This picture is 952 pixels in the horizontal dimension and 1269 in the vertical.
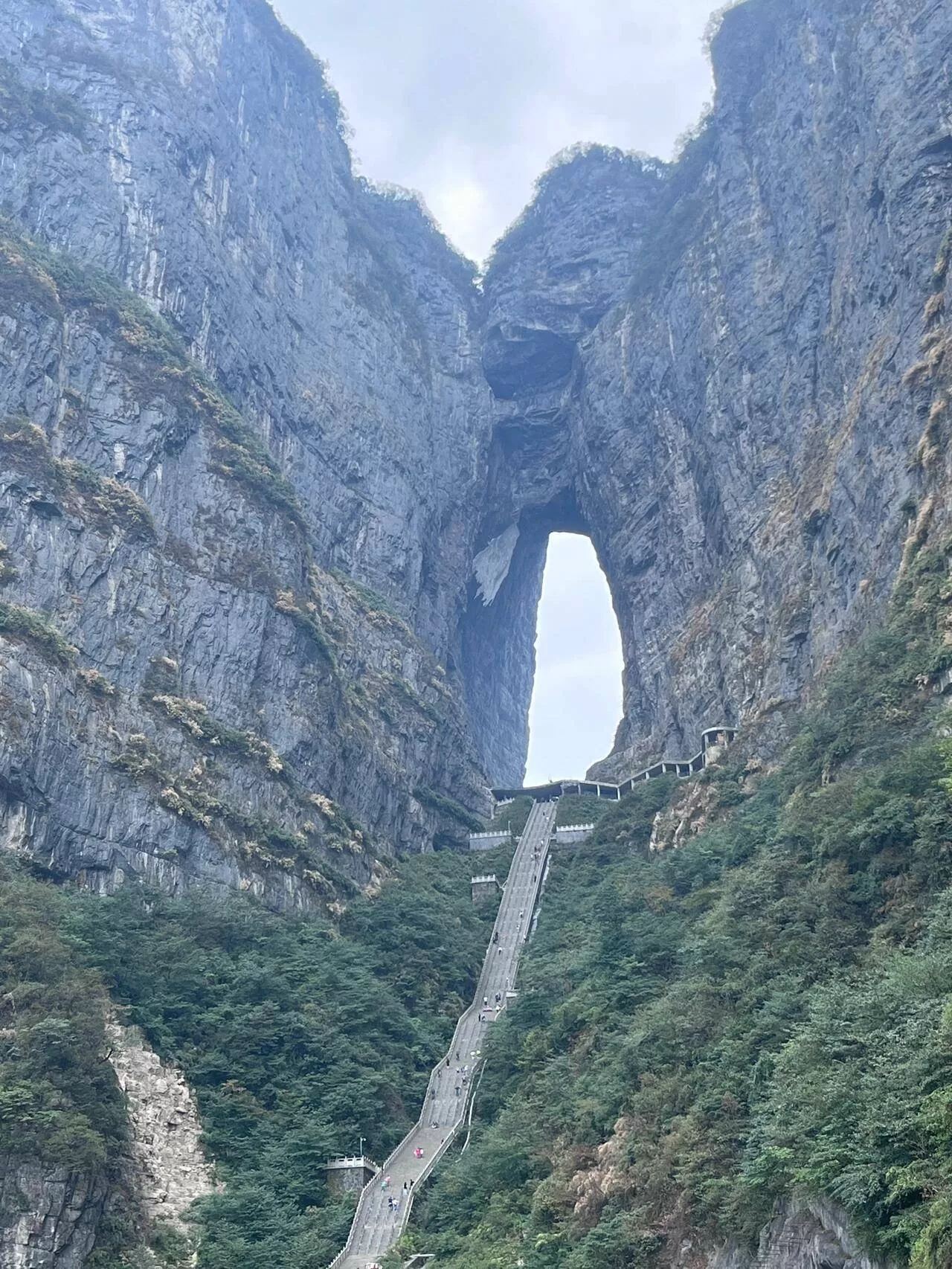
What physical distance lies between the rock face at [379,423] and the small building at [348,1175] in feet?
40.2

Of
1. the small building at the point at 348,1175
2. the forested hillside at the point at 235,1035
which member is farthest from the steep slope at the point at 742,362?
the small building at the point at 348,1175

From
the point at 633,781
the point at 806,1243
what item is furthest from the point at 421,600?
the point at 806,1243

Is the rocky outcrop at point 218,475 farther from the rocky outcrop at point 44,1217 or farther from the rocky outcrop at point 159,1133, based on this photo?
the rocky outcrop at point 44,1217

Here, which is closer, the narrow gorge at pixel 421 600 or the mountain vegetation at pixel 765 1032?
the mountain vegetation at pixel 765 1032

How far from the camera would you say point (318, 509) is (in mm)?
62875

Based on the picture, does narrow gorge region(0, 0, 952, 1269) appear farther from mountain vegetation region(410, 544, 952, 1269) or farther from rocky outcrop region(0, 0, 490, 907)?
rocky outcrop region(0, 0, 490, 907)

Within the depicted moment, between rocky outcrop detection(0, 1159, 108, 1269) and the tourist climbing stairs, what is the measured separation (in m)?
4.78

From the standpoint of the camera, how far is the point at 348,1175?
85.3ft

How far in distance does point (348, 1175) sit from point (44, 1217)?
280 inches

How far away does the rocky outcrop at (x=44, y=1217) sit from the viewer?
20.7 metres

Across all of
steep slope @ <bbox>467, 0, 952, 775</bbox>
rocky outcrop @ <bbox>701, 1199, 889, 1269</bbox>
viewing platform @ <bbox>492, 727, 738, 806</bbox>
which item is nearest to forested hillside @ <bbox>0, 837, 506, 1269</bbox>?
rocky outcrop @ <bbox>701, 1199, 889, 1269</bbox>

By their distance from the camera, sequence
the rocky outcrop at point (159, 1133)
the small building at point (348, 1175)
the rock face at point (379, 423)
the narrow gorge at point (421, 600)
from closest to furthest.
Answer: the narrow gorge at point (421, 600) → the rocky outcrop at point (159, 1133) → the small building at point (348, 1175) → the rock face at point (379, 423)

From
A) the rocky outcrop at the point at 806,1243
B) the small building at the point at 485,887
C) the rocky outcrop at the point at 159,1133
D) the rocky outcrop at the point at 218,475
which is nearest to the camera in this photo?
the rocky outcrop at the point at 806,1243

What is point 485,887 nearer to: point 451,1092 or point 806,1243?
point 451,1092
